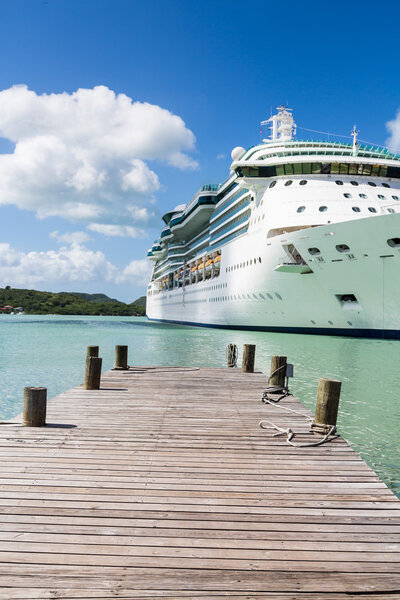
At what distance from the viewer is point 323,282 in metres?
28.9

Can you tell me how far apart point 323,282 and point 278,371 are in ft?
67.0

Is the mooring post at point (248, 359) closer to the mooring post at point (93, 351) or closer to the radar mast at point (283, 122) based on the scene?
the mooring post at point (93, 351)

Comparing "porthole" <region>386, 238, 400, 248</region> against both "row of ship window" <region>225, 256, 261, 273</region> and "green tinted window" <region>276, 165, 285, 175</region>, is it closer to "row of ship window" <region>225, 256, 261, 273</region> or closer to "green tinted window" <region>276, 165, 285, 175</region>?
"row of ship window" <region>225, 256, 261, 273</region>

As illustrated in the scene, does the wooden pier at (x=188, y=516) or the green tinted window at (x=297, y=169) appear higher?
the green tinted window at (x=297, y=169)

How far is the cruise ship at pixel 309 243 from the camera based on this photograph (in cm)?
2630

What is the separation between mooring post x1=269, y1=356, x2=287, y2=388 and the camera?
9562 millimetres

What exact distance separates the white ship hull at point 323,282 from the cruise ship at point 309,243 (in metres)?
0.06

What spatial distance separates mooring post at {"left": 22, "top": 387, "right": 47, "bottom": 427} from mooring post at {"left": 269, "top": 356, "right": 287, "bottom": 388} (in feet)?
16.2

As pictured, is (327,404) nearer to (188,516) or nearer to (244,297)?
(188,516)

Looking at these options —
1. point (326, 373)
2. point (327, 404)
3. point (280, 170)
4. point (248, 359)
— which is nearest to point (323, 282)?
point (280, 170)

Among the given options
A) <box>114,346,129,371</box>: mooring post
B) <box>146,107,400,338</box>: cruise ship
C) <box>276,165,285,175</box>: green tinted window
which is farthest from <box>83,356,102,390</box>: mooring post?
<box>276,165,285,175</box>: green tinted window

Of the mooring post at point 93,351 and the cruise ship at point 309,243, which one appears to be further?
the cruise ship at point 309,243

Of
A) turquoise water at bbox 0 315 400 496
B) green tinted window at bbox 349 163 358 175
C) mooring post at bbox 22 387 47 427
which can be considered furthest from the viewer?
green tinted window at bbox 349 163 358 175

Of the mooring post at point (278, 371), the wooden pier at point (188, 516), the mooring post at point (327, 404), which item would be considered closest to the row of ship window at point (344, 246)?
the mooring post at point (278, 371)
